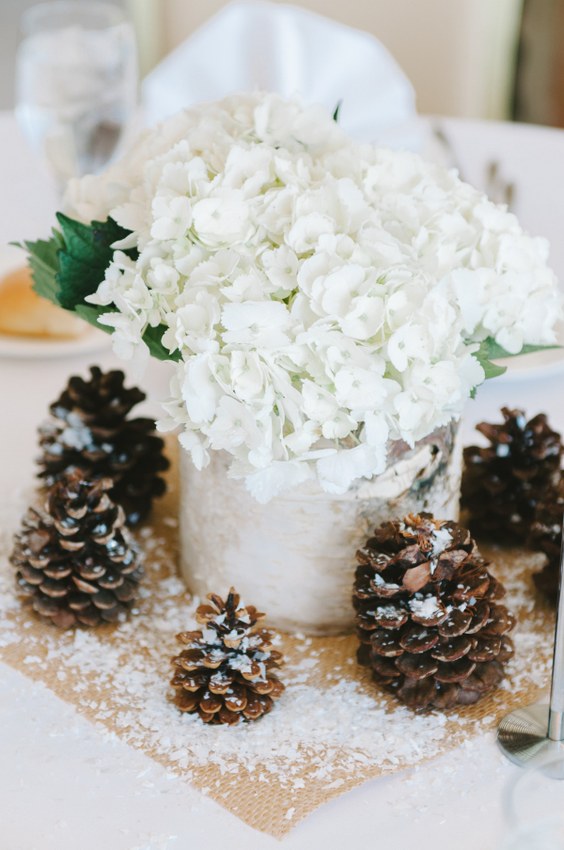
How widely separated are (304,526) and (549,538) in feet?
0.64

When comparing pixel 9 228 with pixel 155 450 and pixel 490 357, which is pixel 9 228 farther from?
pixel 490 357

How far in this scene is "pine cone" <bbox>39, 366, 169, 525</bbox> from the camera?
93 cm

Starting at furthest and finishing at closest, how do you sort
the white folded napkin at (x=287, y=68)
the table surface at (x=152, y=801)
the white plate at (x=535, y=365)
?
1. the white folded napkin at (x=287, y=68)
2. the white plate at (x=535, y=365)
3. the table surface at (x=152, y=801)

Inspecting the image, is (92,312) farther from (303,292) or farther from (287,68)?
(287,68)

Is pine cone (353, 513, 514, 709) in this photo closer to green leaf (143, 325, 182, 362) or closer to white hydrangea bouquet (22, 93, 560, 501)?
white hydrangea bouquet (22, 93, 560, 501)

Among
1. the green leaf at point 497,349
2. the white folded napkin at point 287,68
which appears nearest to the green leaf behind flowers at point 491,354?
the green leaf at point 497,349

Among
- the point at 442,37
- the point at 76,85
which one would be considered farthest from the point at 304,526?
the point at 442,37

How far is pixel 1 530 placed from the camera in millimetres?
926

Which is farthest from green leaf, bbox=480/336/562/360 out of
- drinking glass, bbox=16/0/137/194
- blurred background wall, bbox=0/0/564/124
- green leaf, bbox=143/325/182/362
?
blurred background wall, bbox=0/0/564/124

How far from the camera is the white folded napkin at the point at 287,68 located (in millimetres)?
1521

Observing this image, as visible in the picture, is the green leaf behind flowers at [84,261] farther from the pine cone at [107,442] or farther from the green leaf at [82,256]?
the pine cone at [107,442]

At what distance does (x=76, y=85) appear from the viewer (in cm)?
125

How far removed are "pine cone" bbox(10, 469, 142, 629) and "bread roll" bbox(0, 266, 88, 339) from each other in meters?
0.38

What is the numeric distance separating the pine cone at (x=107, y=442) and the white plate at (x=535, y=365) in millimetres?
353
